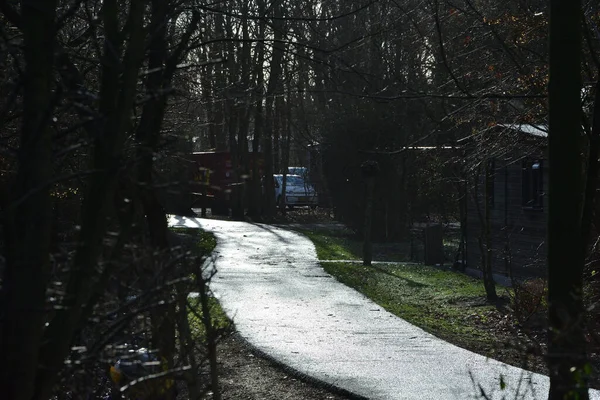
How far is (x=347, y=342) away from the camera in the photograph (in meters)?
11.3

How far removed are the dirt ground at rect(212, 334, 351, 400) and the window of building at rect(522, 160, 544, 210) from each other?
9.50 meters

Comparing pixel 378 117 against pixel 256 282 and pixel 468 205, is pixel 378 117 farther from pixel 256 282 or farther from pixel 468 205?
pixel 256 282

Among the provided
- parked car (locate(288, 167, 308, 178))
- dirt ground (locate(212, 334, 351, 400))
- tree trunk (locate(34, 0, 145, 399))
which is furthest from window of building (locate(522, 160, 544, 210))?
parked car (locate(288, 167, 308, 178))

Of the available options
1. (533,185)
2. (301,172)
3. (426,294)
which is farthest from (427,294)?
(301,172)

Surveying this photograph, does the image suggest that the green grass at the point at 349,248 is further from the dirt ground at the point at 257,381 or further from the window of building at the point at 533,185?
the dirt ground at the point at 257,381

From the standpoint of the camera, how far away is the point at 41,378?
9.79 ft

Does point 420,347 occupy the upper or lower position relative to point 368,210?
lower

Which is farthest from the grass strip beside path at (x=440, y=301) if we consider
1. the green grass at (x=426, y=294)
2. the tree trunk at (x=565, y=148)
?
the tree trunk at (x=565, y=148)

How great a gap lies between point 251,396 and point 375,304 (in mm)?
6188

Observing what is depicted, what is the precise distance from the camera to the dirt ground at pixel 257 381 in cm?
881

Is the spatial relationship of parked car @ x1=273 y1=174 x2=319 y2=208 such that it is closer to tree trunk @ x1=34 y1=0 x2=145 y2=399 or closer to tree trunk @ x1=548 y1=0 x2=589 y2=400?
tree trunk @ x1=548 y1=0 x2=589 y2=400

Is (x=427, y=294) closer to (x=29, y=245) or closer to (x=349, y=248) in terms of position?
(x=349, y=248)

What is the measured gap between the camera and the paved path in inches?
341

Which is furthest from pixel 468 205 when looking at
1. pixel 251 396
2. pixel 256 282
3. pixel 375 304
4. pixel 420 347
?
pixel 251 396
